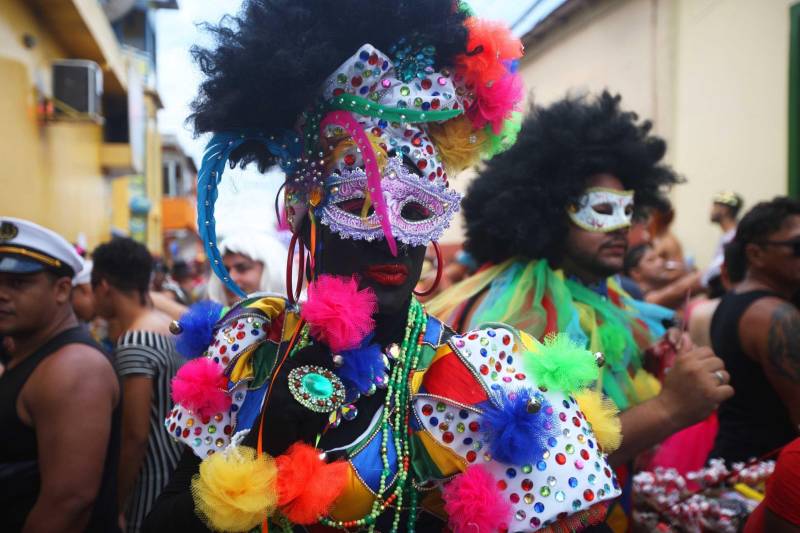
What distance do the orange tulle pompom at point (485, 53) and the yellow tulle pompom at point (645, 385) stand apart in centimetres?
170

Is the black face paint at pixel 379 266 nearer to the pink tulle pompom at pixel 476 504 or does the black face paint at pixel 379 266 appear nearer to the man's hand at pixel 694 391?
the pink tulle pompom at pixel 476 504

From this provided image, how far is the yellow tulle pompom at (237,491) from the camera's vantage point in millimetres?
1479

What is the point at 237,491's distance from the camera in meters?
1.48

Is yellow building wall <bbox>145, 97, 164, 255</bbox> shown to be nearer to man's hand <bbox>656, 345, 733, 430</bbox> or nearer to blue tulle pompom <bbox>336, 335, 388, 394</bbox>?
man's hand <bbox>656, 345, 733, 430</bbox>

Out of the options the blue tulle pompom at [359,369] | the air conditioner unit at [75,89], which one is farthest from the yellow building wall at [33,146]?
the blue tulle pompom at [359,369]

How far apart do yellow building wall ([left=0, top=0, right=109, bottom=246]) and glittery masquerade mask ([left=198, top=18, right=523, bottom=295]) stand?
17.8 feet

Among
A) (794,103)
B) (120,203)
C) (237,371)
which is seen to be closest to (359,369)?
(237,371)

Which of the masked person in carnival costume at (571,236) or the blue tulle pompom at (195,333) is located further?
the masked person in carnival costume at (571,236)

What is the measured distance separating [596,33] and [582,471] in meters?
10.5

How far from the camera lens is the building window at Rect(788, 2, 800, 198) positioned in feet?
22.9

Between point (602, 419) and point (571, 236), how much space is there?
1.52m

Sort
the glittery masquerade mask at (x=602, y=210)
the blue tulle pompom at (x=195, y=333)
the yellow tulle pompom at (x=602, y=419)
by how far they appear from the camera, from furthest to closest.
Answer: the glittery masquerade mask at (x=602, y=210) → the blue tulle pompom at (x=195, y=333) → the yellow tulle pompom at (x=602, y=419)

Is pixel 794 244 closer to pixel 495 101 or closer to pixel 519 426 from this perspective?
pixel 495 101

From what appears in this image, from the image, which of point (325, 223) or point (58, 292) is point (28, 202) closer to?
point (58, 292)
